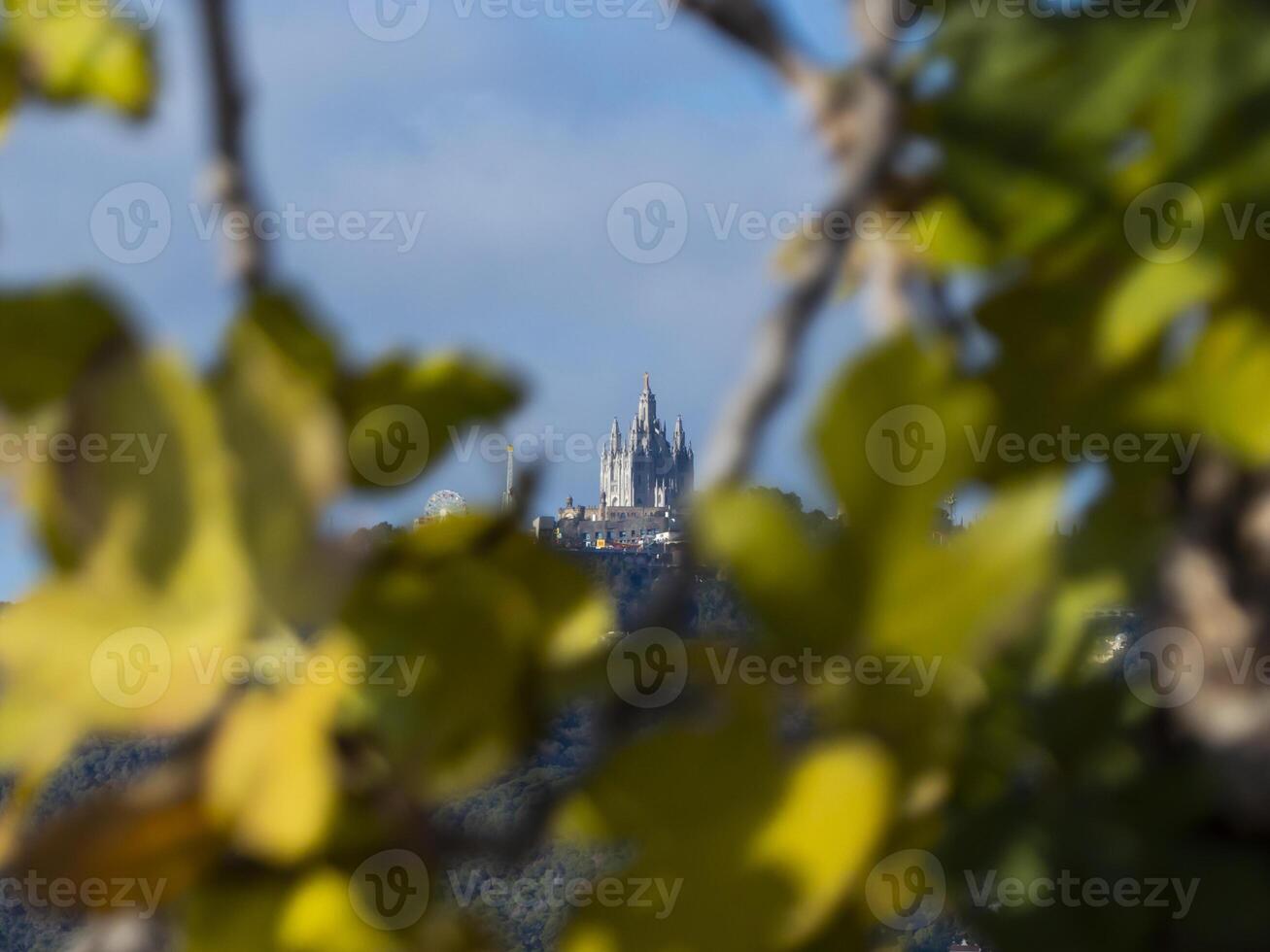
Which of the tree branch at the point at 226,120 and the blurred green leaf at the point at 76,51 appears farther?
the blurred green leaf at the point at 76,51

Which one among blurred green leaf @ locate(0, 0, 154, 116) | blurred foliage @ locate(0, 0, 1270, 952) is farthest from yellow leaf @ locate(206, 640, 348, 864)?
blurred green leaf @ locate(0, 0, 154, 116)

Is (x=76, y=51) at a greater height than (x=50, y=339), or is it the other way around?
(x=76, y=51)

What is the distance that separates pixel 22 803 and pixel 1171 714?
0.18 metres

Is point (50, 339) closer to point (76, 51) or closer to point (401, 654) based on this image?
point (401, 654)

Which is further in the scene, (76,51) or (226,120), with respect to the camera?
(76,51)

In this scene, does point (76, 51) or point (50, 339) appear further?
point (76, 51)

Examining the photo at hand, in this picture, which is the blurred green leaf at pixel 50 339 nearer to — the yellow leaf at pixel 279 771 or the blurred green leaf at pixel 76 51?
the yellow leaf at pixel 279 771

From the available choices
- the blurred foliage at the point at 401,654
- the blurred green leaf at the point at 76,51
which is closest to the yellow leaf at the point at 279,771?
the blurred foliage at the point at 401,654

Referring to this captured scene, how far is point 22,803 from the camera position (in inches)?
6.6

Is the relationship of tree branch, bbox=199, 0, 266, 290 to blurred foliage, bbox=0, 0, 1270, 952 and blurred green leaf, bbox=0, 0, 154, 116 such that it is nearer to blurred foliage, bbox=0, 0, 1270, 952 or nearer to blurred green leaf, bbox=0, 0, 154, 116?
blurred foliage, bbox=0, 0, 1270, 952

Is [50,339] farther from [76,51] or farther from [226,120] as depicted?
[76,51]

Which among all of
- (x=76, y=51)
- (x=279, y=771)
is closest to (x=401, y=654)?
(x=279, y=771)

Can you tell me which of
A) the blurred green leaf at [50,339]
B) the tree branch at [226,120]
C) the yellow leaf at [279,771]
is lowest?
the yellow leaf at [279,771]

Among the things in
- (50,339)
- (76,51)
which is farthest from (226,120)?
(76,51)
